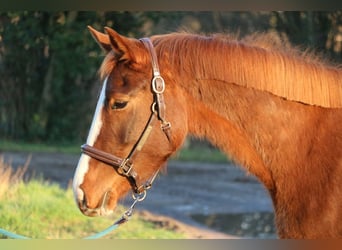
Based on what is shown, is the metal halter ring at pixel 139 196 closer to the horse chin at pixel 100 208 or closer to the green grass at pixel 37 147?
the horse chin at pixel 100 208

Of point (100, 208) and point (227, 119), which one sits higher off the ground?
point (227, 119)

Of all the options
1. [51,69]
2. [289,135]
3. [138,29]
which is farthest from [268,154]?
[51,69]

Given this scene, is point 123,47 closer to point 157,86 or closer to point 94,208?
point 157,86

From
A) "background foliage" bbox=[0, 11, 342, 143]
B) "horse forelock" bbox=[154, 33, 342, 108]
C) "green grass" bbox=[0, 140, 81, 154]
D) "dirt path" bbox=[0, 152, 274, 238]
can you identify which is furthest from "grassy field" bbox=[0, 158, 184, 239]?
"green grass" bbox=[0, 140, 81, 154]

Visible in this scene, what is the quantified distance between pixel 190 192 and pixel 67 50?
6.34 meters

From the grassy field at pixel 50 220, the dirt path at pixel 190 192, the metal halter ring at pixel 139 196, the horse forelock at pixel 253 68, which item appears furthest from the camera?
the dirt path at pixel 190 192

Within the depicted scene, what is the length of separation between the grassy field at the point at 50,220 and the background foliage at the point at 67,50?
6365 millimetres

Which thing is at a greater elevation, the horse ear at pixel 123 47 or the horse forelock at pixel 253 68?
the horse ear at pixel 123 47

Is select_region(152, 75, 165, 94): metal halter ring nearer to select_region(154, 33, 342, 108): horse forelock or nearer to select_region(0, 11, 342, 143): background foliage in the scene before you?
select_region(154, 33, 342, 108): horse forelock

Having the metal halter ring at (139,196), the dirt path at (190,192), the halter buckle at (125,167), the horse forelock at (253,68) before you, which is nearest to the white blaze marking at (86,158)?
the halter buckle at (125,167)

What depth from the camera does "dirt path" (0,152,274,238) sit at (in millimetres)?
9203

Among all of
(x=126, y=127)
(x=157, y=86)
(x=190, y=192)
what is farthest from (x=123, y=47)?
(x=190, y=192)

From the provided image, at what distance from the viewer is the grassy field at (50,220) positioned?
7.20 m

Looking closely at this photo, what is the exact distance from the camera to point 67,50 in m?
16.0
